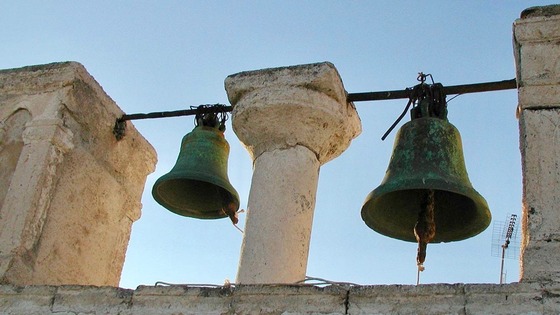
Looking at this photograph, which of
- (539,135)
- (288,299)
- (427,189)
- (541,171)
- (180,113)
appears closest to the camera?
(288,299)

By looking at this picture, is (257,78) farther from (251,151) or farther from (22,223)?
(22,223)

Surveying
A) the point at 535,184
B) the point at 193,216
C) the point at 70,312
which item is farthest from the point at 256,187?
the point at 535,184

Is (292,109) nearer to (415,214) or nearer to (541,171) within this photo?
(415,214)

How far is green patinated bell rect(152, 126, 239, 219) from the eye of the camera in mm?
5504

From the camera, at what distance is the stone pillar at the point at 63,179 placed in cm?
521

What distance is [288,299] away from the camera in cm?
422

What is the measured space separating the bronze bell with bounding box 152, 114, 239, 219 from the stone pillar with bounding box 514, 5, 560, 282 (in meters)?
1.80

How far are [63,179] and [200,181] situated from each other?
0.82 m

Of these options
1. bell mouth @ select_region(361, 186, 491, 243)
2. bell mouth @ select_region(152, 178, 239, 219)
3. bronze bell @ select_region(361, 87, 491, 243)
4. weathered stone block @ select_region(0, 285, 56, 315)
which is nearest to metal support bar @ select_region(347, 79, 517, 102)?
bronze bell @ select_region(361, 87, 491, 243)

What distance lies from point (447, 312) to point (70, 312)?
1766 mm

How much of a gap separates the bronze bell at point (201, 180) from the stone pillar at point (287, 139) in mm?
241

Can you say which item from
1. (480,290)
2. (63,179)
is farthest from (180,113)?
(480,290)

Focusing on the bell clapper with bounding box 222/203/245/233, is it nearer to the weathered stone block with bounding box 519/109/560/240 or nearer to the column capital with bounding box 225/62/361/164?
the column capital with bounding box 225/62/361/164

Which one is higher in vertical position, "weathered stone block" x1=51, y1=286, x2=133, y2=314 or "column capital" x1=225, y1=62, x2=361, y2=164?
"column capital" x1=225, y1=62, x2=361, y2=164
